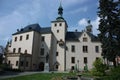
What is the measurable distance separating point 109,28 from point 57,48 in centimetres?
1800

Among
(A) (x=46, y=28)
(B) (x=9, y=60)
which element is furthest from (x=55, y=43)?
(B) (x=9, y=60)

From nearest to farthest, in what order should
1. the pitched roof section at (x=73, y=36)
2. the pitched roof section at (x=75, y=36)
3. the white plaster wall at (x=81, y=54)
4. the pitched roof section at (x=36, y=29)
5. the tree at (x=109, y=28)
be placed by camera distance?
the tree at (x=109, y=28)
the white plaster wall at (x=81, y=54)
the pitched roof section at (x=75, y=36)
the pitched roof section at (x=73, y=36)
the pitched roof section at (x=36, y=29)

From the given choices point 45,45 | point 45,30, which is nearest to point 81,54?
point 45,45

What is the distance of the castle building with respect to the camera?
49375mm

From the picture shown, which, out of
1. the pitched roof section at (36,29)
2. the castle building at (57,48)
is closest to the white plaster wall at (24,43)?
the castle building at (57,48)

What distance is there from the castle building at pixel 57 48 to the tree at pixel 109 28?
10.6m

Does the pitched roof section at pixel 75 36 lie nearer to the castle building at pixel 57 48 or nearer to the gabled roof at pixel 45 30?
the castle building at pixel 57 48

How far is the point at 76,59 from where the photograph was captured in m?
49.8

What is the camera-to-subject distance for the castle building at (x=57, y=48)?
1944 inches

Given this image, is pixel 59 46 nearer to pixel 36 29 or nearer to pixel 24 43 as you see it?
pixel 36 29

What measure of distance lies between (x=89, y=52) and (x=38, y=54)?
1548cm

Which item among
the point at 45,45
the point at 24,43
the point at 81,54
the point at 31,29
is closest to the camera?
the point at 81,54

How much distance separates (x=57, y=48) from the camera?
2030 inches

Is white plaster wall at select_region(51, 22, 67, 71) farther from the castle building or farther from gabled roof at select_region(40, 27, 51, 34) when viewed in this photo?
gabled roof at select_region(40, 27, 51, 34)
